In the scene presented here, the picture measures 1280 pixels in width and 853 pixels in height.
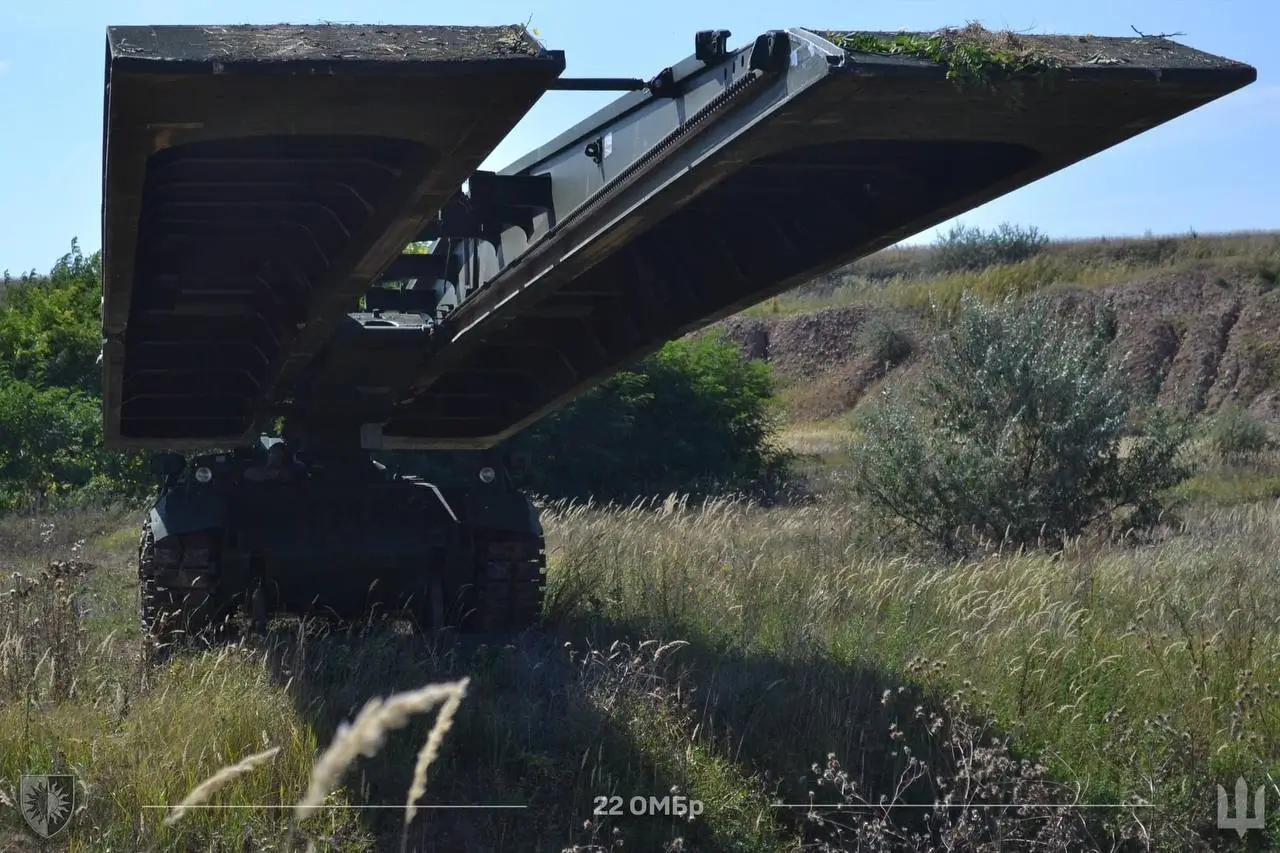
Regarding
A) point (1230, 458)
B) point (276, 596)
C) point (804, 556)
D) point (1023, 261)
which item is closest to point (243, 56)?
point (276, 596)

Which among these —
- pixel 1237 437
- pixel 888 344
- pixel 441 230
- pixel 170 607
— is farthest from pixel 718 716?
pixel 888 344

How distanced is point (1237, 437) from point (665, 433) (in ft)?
41.3

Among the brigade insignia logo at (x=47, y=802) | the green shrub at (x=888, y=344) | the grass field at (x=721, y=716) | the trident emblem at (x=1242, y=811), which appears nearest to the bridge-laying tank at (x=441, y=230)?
the grass field at (x=721, y=716)

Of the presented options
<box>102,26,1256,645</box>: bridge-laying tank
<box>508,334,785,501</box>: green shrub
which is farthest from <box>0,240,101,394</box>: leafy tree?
<box>102,26,1256,645</box>: bridge-laying tank

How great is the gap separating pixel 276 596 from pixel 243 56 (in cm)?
458

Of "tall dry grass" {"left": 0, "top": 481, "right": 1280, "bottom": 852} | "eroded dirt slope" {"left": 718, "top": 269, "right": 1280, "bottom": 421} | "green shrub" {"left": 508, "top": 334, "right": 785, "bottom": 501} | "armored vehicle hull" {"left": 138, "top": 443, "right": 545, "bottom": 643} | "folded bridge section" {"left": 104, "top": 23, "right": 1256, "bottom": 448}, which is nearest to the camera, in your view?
"folded bridge section" {"left": 104, "top": 23, "right": 1256, "bottom": 448}

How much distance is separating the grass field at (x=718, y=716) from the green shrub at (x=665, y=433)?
12.2 meters

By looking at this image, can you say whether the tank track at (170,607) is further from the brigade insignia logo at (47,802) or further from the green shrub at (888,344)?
the green shrub at (888,344)

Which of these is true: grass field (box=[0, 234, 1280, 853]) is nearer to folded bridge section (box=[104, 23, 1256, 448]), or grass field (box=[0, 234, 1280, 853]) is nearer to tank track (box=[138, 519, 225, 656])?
tank track (box=[138, 519, 225, 656])

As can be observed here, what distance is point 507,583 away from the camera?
921 cm

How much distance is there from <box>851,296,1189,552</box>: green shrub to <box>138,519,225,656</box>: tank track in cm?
759

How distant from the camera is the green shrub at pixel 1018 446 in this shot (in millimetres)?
14133

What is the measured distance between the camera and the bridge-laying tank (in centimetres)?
524

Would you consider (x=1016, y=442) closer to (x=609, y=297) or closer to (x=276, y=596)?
(x=609, y=297)
